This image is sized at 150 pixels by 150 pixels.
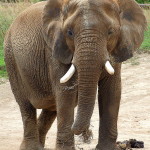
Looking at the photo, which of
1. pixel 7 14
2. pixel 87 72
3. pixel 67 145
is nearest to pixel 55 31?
pixel 87 72

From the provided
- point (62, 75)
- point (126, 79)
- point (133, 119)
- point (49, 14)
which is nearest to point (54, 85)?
point (62, 75)

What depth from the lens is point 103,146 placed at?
7.16 m

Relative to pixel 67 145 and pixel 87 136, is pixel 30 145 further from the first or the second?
pixel 67 145

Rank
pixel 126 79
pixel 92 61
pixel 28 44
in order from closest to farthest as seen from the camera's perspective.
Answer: pixel 92 61 → pixel 28 44 → pixel 126 79

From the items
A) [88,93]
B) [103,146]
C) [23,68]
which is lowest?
[103,146]

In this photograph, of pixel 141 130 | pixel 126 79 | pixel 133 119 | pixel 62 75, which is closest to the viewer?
pixel 62 75

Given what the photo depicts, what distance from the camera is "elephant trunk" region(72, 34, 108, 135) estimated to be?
6.05m

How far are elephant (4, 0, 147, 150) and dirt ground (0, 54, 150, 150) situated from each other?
0.94 m

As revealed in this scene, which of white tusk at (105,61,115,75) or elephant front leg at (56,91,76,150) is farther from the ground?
white tusk at (105,61,115,75)

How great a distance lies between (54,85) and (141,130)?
2821mm

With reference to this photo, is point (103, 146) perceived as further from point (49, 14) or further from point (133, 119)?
point (133, 119)

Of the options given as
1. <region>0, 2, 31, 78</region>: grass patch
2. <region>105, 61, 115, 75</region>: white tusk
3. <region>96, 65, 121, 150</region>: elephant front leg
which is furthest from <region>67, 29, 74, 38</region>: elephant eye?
<region>0, 2, 31, 78</region>: grass patch

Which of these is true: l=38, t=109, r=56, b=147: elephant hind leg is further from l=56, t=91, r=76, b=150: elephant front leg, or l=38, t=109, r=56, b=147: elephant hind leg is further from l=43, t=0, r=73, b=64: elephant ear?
l=43, t=0, r=73, b=64: elephant ear

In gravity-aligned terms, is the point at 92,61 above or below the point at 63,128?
above
